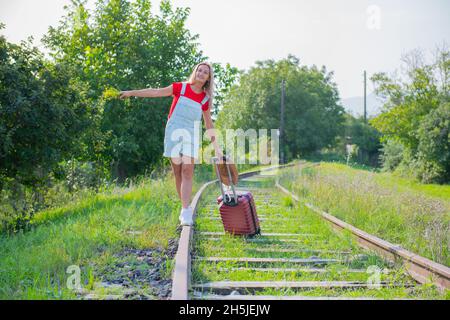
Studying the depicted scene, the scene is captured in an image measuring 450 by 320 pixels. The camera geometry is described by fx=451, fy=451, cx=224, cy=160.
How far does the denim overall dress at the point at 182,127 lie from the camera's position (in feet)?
16.9

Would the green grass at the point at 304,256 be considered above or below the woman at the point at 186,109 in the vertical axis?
below

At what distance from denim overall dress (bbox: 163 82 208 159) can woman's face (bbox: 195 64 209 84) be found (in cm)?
18

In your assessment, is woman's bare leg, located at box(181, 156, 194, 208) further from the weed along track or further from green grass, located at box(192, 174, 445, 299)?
green grass, located at box(192, 174, 445, 299)

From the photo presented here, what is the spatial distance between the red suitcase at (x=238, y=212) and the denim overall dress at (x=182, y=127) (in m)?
0.41

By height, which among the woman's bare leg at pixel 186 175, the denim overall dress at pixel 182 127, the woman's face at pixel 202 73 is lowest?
the woman's bare leg at pixel 186 175

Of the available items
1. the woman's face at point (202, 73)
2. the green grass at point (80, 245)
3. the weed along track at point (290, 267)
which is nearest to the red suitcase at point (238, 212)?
the weed along track at point (290, 267)

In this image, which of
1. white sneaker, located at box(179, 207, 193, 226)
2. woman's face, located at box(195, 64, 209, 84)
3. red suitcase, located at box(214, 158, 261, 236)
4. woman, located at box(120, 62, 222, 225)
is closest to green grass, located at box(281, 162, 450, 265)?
red suitcase, located at box(214, 158, 261, 236)

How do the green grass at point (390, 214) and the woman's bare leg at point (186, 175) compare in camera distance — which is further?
the woman's bare leg at point (186, 175)

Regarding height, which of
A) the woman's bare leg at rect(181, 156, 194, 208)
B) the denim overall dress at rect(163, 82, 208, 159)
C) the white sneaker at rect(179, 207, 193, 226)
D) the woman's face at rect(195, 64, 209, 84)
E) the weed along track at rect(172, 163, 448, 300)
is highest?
the woman's face at rect(195, 64, 209, 84)

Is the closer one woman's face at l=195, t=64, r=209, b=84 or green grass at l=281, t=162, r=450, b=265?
A: green grass at l=281, t=162, r=450, b=265

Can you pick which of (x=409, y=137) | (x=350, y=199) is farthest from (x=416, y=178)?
(x=350, y=199)

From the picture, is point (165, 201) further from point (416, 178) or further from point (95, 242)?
point (416, 178)

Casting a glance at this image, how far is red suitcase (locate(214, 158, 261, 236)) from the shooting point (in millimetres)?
5418

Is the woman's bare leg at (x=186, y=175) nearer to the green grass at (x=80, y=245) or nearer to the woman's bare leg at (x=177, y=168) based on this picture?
the woman's bare leg at (x=177, y=168)
